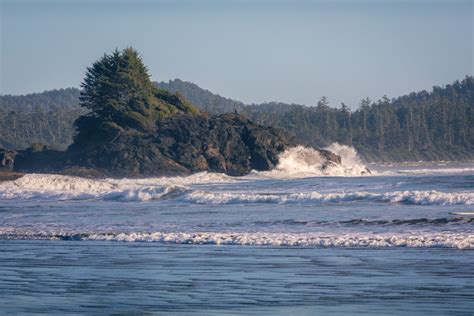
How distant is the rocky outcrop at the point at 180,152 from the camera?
181 ft

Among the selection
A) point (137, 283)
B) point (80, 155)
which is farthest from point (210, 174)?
point (137, 283)

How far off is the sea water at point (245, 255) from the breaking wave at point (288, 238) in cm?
3

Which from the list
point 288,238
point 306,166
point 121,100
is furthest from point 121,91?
point 288,238

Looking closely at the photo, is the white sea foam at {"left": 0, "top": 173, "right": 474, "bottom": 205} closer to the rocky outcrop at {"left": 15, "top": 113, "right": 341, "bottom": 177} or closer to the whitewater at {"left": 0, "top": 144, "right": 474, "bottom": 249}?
the whitewater at {"left": 0, "top": 144, "right": 474, "bottom": 249}

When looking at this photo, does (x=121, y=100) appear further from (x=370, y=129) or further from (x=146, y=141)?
(x=370, y=129)

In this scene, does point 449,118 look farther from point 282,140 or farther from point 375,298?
point 375,298

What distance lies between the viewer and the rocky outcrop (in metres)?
55.2

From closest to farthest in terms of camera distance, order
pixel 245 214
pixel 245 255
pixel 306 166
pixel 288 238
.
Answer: pixel 245 255 < pixel 288 238 < pixel 245 214 < pixel 306 166

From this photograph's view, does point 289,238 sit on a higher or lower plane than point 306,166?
lower

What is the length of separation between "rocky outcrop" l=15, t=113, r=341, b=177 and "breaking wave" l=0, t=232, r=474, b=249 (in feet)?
110

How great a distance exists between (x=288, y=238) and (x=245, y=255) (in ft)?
8.08

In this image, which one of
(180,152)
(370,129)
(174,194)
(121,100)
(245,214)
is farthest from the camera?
(370,129)

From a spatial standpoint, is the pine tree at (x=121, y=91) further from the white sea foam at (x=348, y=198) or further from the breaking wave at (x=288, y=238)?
the breaking wave at (x=288, y=238)

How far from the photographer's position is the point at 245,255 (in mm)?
16141
